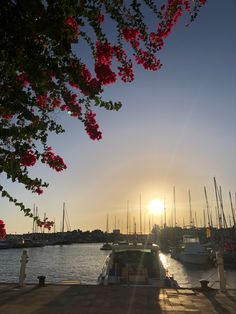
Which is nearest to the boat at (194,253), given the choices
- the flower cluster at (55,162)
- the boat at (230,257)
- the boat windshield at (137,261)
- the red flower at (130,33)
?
the boat at (230,257)

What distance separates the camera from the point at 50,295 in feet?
37.4

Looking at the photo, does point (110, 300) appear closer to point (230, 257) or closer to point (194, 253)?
point (230, 257)

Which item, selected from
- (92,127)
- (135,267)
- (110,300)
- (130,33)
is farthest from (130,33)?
(135,267)

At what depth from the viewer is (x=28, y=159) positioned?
6.30 meters

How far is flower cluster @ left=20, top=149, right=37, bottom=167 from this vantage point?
6268mm

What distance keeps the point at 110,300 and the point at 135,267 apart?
6.76 meters

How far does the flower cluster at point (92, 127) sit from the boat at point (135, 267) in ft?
35.6

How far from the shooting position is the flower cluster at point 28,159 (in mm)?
6268

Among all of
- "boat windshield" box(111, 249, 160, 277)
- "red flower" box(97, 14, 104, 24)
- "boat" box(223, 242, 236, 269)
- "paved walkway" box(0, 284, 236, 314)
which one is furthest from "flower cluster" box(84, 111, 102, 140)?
"boat" box(223, 242, 236, 269)

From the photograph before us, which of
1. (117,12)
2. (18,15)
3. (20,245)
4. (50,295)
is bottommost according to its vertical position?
(50,295)

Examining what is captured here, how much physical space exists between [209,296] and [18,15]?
9.96 m

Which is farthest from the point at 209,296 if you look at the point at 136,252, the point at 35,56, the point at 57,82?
the point at 35,56

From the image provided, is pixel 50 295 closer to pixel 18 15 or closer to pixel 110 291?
pixel 110 291

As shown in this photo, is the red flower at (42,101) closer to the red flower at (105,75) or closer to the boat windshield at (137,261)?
the red flower at (105,75)
